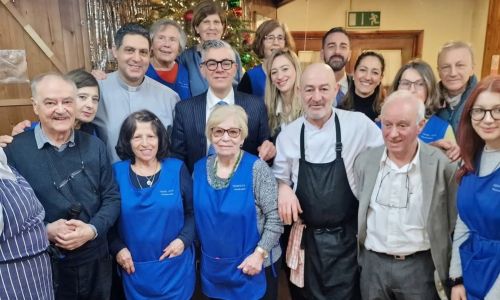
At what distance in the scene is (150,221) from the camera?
68.0 inches

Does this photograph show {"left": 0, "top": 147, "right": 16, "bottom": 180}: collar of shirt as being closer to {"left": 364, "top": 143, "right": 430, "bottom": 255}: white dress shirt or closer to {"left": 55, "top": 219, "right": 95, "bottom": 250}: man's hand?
{"left": 55, "top": 219, "right": 95, "bottom": 250}: man's hand

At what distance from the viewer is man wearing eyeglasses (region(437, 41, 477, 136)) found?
6.98 feet

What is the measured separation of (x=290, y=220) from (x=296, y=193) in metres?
0.17

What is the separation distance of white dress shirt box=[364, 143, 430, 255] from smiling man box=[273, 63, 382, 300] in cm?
20

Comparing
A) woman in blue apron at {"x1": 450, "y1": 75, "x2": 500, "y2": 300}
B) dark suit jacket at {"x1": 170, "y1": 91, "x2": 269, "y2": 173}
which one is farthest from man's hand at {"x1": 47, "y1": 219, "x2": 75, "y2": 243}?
woman in blue apron at {"x1": 450, "y1": 75, "x2": 500, "y2": 300}

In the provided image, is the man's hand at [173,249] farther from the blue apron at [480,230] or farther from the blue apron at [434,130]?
the blue apron at [434,130]

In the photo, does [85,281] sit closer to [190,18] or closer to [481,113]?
[481,113]

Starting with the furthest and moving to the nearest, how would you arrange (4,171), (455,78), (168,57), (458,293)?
(168,57)
(455,78)
(458,293)
(4,171)

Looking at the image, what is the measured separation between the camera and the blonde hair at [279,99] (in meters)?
2.31

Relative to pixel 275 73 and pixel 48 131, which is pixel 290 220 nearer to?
pixel 275 73

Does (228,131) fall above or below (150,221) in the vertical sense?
above

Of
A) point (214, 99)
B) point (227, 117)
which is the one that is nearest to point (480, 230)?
point (227, 117)

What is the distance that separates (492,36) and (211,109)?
186 inches

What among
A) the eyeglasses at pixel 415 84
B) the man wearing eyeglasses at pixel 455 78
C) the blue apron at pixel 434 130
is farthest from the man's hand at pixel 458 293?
the eyeglasses at pixel 415 84
